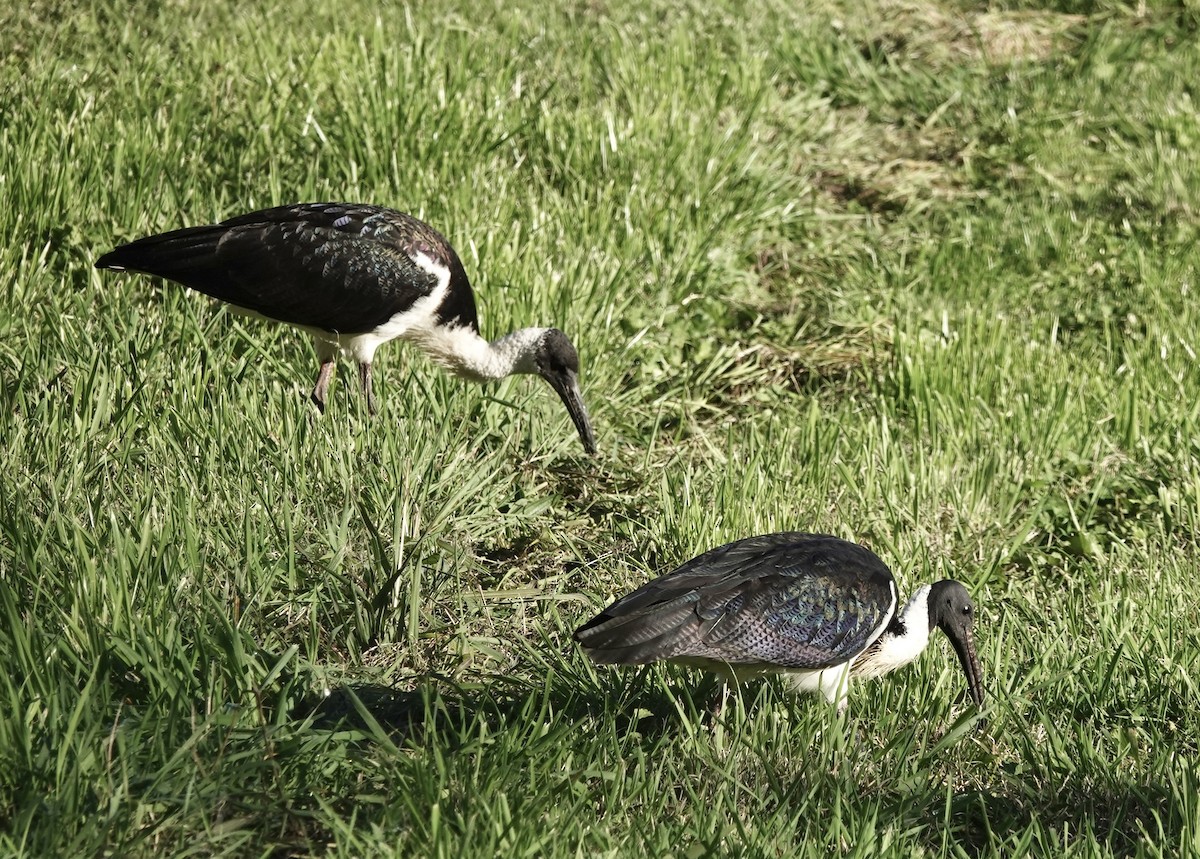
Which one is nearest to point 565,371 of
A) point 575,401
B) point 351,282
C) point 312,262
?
point 575,401

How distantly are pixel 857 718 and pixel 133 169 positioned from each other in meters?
3.74

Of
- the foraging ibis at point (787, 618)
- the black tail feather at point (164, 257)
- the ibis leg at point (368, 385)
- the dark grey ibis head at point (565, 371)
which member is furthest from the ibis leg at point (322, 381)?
the foraging ibis at point (787, 618)

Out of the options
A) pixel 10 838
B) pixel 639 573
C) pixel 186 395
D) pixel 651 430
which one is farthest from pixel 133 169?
pixel 10 838

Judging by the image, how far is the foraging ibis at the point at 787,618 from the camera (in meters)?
3.50

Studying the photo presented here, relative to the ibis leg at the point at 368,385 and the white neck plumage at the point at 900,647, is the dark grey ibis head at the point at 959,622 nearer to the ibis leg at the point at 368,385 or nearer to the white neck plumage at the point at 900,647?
the white neck plumage at the point at 900,647

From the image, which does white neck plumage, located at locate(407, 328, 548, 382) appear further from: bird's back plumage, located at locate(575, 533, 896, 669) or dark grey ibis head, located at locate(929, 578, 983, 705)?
dark grey ibis head, located at locate(929, 578, 983, 705)

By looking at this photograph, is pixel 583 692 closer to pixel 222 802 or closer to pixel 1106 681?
pixel 222 802

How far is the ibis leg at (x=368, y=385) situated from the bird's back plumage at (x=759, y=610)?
149 centimetres

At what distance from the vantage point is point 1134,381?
5.91 meters

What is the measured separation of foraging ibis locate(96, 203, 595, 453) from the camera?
5.07 m

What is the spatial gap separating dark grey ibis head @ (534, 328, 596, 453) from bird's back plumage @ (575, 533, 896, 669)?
1370 millimetres

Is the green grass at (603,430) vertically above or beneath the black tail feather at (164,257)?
beneath

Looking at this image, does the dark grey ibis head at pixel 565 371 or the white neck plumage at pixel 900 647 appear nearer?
the white neck plumage at pixel 900 647

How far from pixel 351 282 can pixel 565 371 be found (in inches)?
33.3
